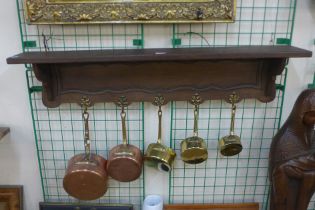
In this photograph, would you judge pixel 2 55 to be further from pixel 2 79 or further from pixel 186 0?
pixel 186 0

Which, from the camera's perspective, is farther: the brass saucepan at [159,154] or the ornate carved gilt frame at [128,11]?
the brass saucepan at [159,154]

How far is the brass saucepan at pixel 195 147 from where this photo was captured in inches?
44.8

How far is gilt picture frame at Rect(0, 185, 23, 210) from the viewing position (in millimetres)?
1279

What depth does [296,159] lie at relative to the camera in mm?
1062

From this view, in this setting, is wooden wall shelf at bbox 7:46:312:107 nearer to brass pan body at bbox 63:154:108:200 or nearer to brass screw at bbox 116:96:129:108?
brass screw at bbox 116:96:129:108

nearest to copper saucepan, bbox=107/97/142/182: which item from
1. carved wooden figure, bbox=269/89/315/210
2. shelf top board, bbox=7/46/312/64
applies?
shelf top board, bbox=7/46/312/64

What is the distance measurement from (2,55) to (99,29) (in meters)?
0.38

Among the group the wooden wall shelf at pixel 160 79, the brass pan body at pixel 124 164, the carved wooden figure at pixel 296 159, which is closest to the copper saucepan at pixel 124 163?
the brass pan body at pixel 124 164

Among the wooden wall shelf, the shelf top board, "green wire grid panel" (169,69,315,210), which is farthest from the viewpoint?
"green wire grid panel" (169,69,315,210)

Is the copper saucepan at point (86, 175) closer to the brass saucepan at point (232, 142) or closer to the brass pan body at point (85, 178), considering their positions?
the brass pan body at point (85, 178)

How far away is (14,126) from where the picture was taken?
123cm

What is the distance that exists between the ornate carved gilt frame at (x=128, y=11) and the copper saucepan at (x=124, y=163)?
333mm

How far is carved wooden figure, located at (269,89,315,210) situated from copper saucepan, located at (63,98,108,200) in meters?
0.65

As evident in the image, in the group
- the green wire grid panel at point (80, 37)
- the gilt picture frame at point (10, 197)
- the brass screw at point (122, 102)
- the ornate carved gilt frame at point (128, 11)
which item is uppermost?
the ornate carved gilt frame at point (128, 11)
